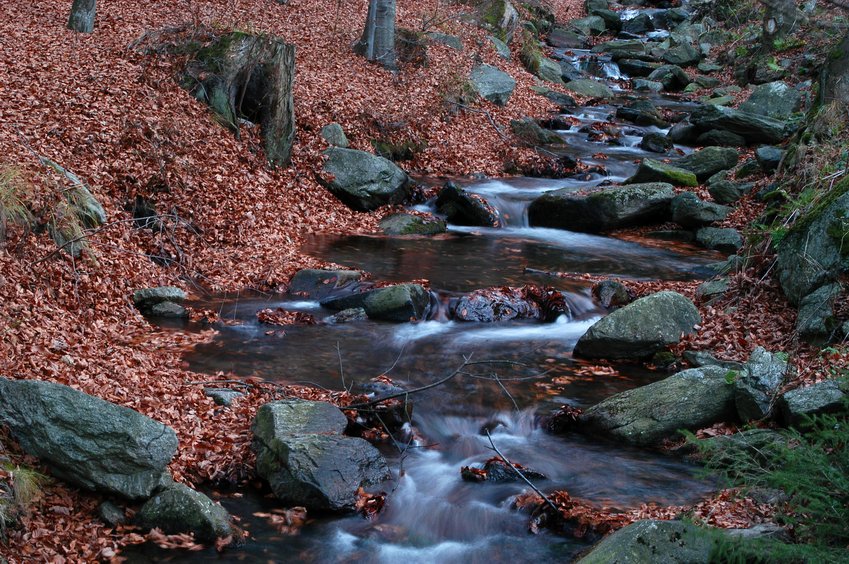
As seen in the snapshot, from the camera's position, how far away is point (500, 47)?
75.4 ft

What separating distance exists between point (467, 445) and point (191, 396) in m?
2.59

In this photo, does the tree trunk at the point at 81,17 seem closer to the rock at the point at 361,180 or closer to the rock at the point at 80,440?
the rock at the point at 361,180

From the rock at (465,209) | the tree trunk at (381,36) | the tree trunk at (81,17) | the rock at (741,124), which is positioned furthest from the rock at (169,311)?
the rock at (741,124)

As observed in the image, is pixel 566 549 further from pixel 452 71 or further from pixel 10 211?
pixel 452 71

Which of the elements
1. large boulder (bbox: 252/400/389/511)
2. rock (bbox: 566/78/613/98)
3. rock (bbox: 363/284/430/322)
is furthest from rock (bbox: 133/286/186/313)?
→ rock (bbox: 566/78/613/98)

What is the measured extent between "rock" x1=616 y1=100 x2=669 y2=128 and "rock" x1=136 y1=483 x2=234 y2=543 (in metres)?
18.0

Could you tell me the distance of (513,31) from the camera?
24.2 metres

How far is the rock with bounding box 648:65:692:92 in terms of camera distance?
24766mm

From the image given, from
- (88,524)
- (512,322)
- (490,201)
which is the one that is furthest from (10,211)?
(490,201)

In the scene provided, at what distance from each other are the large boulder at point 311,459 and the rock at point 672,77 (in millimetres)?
21556

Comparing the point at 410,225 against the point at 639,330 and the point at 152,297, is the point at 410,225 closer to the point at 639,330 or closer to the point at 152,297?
the point at 152,297

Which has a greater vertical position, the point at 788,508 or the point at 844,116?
the point at 844,116

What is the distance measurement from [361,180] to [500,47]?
10725 millimetres

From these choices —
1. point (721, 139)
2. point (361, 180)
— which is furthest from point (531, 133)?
point (361, 180)
